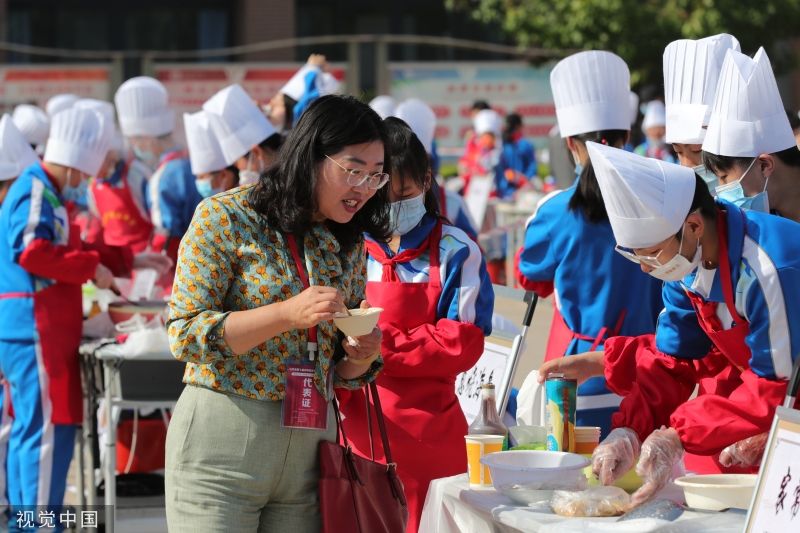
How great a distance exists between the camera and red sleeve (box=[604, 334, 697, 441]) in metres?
3.38

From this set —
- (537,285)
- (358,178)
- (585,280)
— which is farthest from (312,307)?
(537,285)

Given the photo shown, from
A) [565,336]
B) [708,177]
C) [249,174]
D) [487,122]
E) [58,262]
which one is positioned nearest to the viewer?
[708,177]

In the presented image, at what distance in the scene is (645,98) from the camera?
1639cm

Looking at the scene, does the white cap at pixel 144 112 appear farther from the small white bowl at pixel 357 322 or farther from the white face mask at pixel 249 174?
the small white bowl at pixel 357 322

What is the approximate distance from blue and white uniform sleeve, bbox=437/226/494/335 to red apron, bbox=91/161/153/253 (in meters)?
5.12

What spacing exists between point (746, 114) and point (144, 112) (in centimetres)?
638

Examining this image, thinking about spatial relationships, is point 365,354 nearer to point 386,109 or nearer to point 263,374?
point 263,374

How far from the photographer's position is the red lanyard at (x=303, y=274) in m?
3.14

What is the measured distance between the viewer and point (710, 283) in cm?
306

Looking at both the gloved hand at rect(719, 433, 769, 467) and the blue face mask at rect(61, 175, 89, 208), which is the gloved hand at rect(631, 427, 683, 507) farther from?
the blue face mask at rect(61, 175, 89, 208)

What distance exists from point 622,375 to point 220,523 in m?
1.20

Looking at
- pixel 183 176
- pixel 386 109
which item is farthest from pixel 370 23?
pixel 183 176

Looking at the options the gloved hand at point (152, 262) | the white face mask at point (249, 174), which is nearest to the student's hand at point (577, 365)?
the white face mask at point (249, 174)

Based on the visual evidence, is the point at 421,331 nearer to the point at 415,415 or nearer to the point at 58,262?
the point at 415,415
